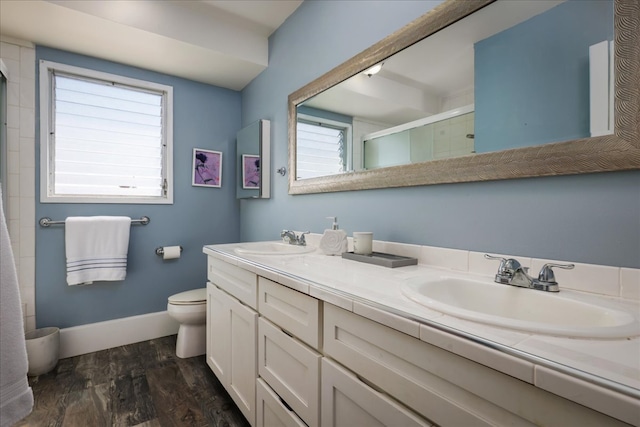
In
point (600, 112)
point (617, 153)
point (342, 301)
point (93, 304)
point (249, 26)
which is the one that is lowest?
point (93, 304)

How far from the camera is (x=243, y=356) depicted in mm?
1382

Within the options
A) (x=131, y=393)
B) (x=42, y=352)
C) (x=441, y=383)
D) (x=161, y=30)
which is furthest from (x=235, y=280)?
(x=161, y=30)

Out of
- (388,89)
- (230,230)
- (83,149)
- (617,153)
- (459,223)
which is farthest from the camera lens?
(230,230)

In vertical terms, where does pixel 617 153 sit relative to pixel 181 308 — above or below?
above

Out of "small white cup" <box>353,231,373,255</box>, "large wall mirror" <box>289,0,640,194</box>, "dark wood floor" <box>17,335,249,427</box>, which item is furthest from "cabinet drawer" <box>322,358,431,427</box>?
"dark wood floor" <box>17,335,249,427</box>

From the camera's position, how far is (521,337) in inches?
21.0

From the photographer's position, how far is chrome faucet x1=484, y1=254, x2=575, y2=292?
0.82 m

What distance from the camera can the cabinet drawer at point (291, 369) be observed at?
3.05ft

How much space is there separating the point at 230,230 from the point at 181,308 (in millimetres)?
A: 951

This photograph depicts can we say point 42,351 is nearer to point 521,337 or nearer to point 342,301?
point 342,301

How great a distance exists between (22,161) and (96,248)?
2.38 ft

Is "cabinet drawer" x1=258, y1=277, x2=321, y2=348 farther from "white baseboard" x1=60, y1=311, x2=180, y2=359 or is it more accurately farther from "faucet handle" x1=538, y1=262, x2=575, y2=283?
"white baseboard" x1=60, y1=311, x2=180, y2=359

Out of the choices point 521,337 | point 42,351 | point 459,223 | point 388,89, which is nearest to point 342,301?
point 521,337

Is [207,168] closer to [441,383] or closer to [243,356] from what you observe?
[243,356]
